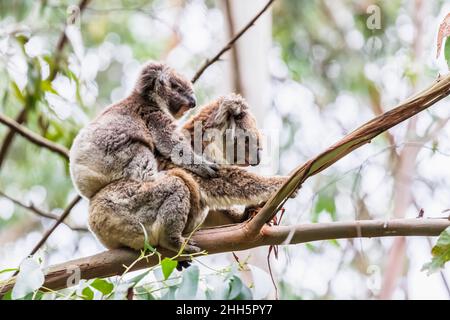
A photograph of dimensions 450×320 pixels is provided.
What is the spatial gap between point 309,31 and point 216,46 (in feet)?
5.20

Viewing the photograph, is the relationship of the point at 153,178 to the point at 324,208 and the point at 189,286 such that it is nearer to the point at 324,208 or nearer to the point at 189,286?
the point at 189,286

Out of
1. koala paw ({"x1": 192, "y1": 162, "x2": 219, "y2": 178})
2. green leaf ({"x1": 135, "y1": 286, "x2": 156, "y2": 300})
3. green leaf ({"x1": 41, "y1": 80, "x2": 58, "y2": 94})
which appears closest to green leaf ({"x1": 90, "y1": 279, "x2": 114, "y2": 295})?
green leaf ({"x1": 135, "y1": 286, "x2": 156, "y2": 300})

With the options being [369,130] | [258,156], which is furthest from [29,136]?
[369,130]

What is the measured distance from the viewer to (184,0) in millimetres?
8188

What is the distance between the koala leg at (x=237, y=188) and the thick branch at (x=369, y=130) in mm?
783

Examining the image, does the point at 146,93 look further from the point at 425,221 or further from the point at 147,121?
the point at 425,221

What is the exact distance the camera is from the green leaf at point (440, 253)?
6.68ft

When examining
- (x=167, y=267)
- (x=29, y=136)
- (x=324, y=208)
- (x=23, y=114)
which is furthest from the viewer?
(x=324, y=208)

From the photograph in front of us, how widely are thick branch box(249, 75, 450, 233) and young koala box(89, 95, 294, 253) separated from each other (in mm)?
788

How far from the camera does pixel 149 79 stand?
355 cm

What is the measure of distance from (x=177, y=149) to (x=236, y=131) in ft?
1.29

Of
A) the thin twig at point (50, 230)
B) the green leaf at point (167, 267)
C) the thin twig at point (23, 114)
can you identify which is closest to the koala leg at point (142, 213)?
the thin twig at point (50, 230)

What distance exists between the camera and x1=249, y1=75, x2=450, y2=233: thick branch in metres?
2.01
